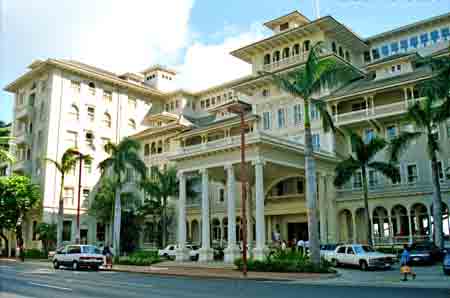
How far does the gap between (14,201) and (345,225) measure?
112 ft

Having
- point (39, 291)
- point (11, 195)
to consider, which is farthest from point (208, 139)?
point (39, 291)

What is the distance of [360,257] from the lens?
88.9ft

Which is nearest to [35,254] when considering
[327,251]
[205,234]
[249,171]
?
[205,234]

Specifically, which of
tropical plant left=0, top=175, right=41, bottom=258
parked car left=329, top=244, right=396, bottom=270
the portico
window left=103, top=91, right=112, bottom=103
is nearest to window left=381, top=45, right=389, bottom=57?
the portico

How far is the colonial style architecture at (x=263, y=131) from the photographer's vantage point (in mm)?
35344

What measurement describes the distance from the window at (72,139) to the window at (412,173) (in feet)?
126

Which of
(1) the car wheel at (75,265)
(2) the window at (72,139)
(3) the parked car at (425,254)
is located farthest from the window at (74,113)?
(3) the parked car at (425,254)

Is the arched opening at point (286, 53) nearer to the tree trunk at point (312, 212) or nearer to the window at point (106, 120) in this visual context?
the tree trunk at point (312, 212)

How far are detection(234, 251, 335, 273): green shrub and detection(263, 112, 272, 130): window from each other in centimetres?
2122

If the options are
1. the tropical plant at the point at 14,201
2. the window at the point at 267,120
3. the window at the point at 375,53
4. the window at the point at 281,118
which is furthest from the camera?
the window at the point at 375,53

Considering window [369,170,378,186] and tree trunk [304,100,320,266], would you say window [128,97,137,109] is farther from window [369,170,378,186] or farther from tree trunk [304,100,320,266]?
tree trunk [304,100,320,266]

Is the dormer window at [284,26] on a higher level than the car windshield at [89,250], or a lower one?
higher

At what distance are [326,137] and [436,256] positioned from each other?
16084 millimetres

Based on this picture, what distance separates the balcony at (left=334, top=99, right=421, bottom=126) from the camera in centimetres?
3859
